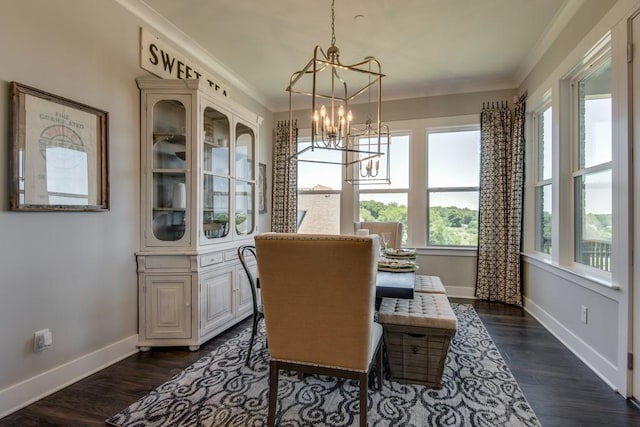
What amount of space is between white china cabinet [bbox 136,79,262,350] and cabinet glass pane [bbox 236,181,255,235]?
40 cm

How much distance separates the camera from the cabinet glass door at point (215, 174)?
Answer: 2900 mm

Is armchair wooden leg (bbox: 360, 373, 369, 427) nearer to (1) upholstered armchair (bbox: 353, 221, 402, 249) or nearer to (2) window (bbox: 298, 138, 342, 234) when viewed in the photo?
(1) upholstered armchair (bbox: 353, 221, 402, 249)

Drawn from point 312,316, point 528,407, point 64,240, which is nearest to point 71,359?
point 64,240

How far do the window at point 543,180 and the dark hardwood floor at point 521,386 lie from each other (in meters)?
1.16

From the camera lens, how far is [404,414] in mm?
1782

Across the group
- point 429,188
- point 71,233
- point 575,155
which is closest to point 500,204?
point 429,188

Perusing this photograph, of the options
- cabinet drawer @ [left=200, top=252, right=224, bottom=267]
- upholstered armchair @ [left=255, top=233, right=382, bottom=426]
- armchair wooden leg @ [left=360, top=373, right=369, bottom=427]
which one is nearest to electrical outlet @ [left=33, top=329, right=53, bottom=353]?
cabinet drawer @ [left=200, top=252, right=224, bottom=267]

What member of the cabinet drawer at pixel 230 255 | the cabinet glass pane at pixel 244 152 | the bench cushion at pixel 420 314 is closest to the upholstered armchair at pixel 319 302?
the bench cushion at pixel 420 314

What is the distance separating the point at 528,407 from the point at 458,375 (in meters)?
0.45

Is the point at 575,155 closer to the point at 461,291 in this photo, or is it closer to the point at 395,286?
the point at 461,291

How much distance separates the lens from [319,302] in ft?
4.84

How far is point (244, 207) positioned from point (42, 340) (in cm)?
203

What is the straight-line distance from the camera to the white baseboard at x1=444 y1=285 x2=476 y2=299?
13.8ft

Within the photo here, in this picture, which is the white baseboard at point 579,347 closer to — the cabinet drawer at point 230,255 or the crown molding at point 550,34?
the crown molding at point 550,34
